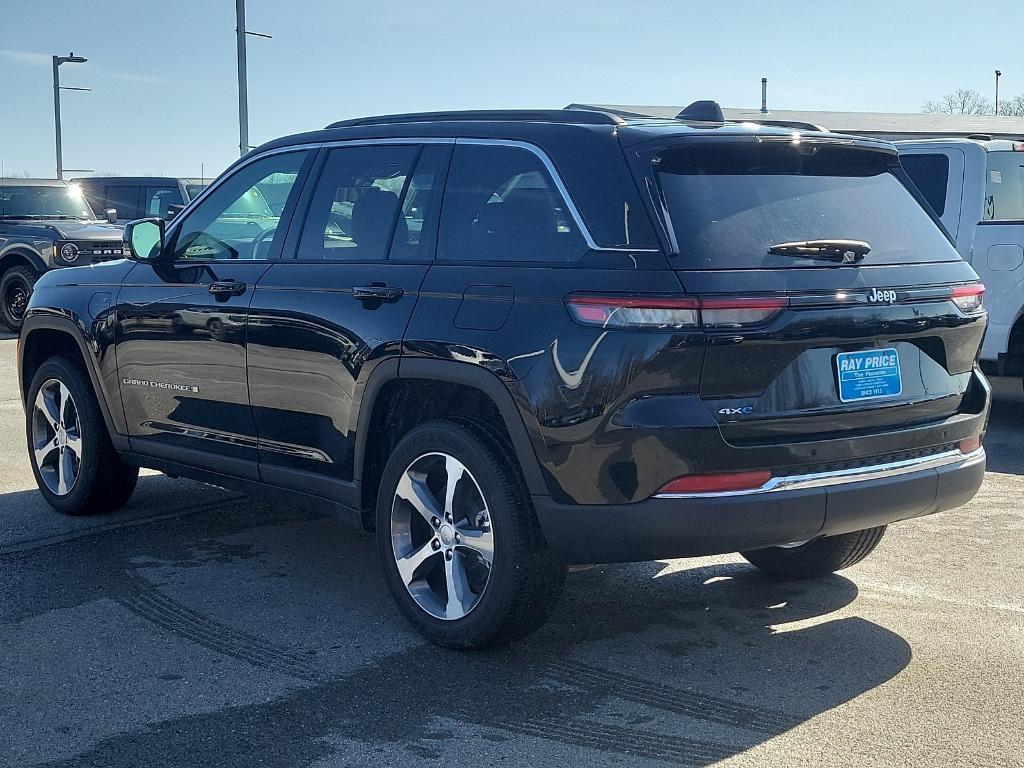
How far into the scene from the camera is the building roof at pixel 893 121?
25.2 meters

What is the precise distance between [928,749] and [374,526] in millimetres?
2174

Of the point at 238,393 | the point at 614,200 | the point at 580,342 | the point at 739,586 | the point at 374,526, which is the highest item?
the point at 614,200

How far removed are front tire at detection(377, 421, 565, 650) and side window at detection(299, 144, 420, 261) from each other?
2.60ft

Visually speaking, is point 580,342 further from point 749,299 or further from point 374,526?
point 374,526

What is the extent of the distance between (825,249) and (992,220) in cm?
574

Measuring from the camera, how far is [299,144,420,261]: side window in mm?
4875

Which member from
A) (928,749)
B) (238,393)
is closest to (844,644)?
(928,749)

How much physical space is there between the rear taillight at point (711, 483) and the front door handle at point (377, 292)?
1285 mm

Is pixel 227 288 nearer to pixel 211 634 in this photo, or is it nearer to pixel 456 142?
pixel 456 142

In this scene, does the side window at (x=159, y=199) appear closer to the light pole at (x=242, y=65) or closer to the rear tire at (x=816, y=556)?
the light pole at (x=242, y=65)

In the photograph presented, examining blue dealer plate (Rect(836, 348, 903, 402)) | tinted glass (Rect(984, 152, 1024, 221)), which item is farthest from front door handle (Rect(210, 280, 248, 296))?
tinted glass (Rect(984, 152, 1024, 221))

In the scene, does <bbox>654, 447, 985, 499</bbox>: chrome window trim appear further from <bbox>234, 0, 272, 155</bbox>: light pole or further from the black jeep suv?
<bbox>234, 0, 272, 155</bbox>: light pole

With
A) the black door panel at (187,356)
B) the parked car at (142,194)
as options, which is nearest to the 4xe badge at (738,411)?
the black door panel at (187,356)

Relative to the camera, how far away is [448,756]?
3611mm
